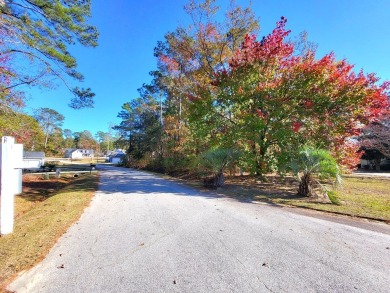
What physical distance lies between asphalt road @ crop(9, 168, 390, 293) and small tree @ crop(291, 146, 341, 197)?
2.23m

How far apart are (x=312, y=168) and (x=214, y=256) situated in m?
5.39

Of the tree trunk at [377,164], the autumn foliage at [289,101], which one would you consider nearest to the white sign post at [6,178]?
the autumn foliage at [289,101]

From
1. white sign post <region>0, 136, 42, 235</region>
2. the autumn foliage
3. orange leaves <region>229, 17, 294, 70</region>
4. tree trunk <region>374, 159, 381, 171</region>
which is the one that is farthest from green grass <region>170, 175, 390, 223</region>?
tree trunk <region>374, 159, 381, 171</region>

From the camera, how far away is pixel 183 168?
707 inches

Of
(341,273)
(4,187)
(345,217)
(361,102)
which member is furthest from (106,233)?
(361,102)

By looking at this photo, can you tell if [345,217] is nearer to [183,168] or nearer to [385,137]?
[183,168]

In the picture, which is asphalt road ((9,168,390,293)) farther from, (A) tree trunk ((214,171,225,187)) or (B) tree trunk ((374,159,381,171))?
(B) tree trunk ((374,159,381,171))

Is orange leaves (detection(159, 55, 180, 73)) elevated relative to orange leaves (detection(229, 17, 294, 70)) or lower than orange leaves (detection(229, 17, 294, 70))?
elevated

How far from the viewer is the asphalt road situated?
2561 mm

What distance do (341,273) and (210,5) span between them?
15135mm

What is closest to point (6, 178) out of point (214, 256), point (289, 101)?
point (214, 256)

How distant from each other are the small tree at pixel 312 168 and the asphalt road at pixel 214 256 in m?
2.23

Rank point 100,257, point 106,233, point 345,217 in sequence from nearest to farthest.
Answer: point 100,257 → point 106,233 → point 345,217

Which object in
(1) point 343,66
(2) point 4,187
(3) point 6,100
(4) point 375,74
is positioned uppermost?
(1) point 343,66
